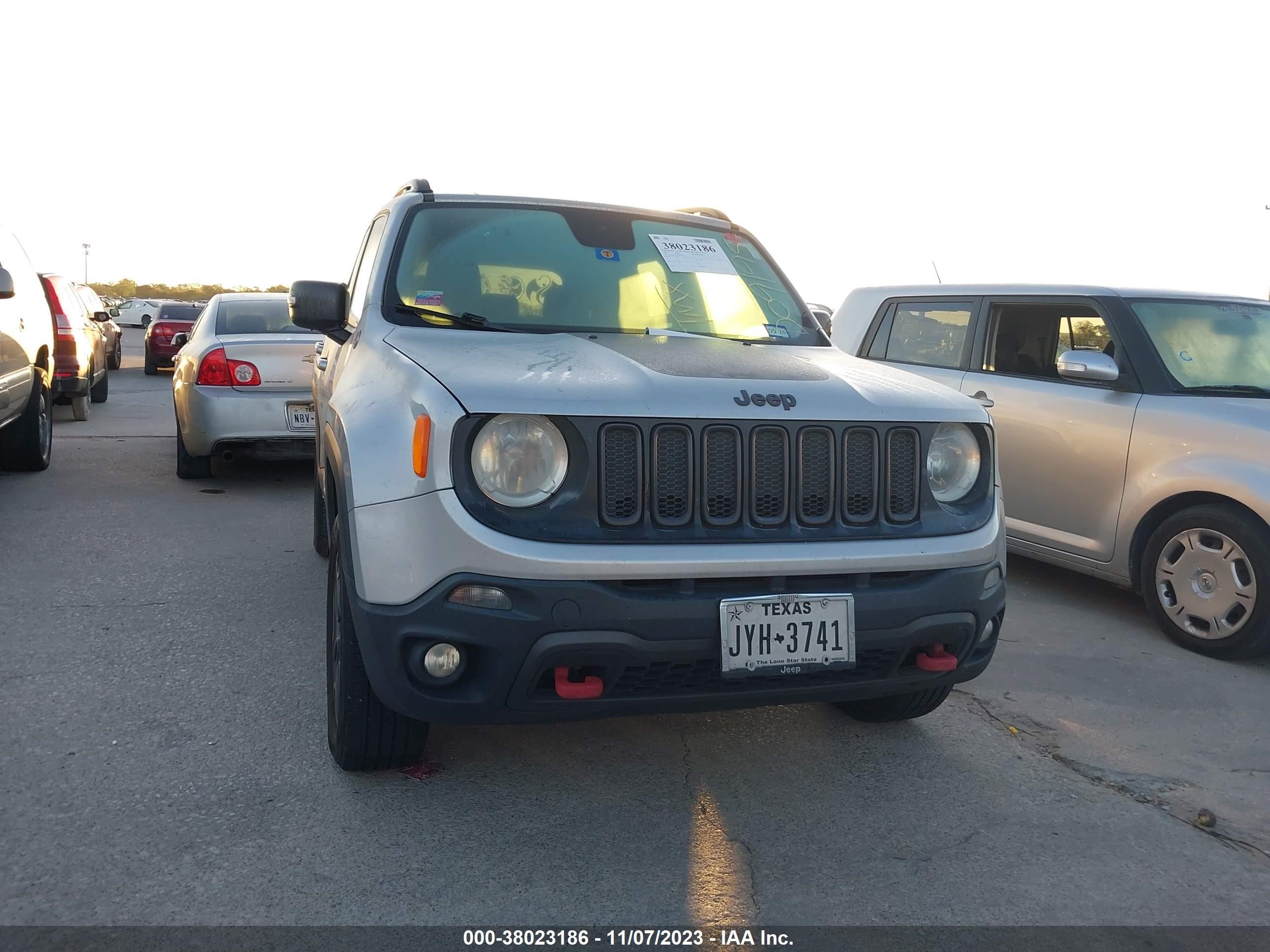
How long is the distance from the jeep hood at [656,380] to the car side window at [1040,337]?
2661mm

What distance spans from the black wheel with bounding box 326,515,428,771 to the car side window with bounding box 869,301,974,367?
4378 millimetres

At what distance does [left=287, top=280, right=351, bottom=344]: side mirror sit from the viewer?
4.07 m

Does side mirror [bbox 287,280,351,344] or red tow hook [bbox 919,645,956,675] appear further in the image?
side mirror [bbox 287,280,351,344]

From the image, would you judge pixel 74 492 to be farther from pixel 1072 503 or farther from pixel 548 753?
pixel 1072 503

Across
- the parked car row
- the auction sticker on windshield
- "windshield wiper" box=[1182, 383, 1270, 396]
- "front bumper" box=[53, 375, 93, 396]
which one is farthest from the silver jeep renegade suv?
"front bumper" box=[53, 375, 93, 396]

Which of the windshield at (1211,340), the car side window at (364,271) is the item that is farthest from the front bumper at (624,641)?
the windshield at (1211,340)

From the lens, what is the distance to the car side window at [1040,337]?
19.3 ft

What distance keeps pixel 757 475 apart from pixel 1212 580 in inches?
121

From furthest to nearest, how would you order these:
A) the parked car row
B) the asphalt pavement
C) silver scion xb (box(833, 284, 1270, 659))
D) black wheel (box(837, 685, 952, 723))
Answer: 1. the parked car row
2. silver scion xb (box(833, 284, 1270, 659))
3. black wheel (box(837, 685, 952, 723))
4. the asphalt pavement

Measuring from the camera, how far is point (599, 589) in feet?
9.04

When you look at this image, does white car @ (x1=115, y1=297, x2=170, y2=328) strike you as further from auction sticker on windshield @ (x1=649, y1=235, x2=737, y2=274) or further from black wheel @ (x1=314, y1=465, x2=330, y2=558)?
auction sticker on windshield @ (x1=649, y1=235, x2=737, y2=274)

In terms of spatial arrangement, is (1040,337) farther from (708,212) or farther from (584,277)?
(584,277)

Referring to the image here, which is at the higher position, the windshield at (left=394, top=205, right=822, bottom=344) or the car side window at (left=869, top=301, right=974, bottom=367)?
the windshield at (left=394, top=205, right=822, bottom=344)

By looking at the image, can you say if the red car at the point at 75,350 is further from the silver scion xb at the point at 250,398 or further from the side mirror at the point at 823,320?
the side mirror at the point at 823,320
